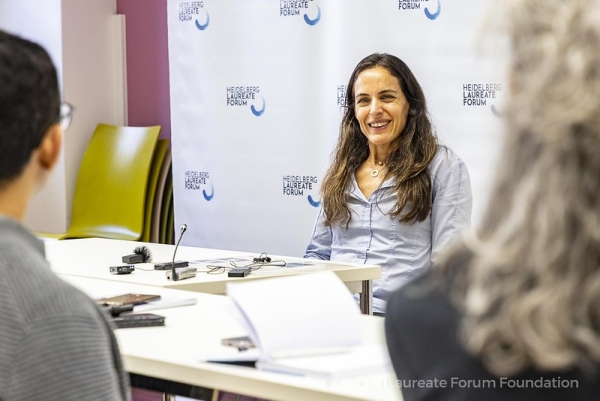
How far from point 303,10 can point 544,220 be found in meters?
4.53

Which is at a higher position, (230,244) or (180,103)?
(180,103)

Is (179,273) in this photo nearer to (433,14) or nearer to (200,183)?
(433,14)

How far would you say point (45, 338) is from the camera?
3.87ft

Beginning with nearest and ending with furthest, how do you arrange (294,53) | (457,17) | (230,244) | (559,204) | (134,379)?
(559,204) < (134,379) < (457,17) < (294,53) < (230,244)

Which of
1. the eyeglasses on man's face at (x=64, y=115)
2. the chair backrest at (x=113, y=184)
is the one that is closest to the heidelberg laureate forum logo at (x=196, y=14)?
Result: the chair backrest at (x=113, y=184)

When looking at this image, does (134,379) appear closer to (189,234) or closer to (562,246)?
(562,246)

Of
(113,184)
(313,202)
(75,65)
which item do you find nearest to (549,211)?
(313,202)

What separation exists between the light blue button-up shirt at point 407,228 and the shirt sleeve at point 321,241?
0.50ft

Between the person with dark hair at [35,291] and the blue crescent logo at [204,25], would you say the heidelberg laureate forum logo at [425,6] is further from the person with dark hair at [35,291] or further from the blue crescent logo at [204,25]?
the person with dark hair at [35,291]

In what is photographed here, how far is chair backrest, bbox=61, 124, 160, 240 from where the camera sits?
6027mm

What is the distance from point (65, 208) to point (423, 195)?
344cm

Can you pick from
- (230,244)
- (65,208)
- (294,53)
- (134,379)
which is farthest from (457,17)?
(65,208)

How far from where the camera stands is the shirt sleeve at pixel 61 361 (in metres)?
1.17

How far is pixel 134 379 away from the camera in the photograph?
2848 mm
